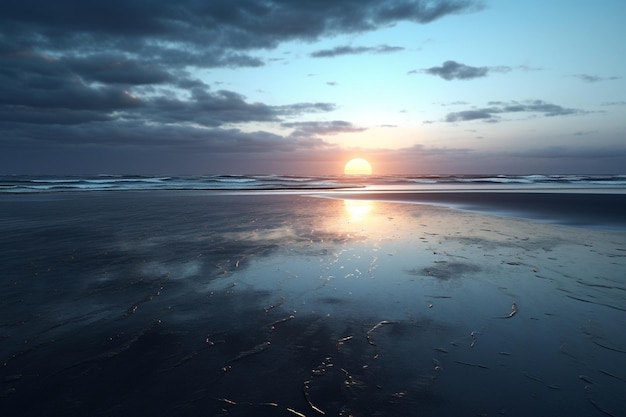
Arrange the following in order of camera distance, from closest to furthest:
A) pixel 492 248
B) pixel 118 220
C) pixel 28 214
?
pixel 492 248, pixel 118 220, pixel 28 214

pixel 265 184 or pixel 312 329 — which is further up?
pixel 265 184

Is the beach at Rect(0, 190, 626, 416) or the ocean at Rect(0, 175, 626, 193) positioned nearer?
the beach at Rect(0, 190, 626, 416)

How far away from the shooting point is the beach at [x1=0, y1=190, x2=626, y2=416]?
310cm

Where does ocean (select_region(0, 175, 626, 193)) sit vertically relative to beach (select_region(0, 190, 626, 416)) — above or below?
above

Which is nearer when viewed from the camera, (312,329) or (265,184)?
(312,329)

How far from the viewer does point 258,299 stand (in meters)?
5.67

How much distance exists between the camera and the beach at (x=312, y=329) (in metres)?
3.10

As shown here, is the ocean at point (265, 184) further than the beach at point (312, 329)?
Yes

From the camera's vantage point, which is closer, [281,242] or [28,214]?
[281,242]

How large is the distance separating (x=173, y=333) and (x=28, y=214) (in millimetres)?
16776

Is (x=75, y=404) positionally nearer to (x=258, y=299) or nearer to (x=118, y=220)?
(x=258, y=299)

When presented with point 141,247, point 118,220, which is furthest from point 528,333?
point 118,220

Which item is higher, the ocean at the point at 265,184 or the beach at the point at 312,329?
the ocean at the point at 265,184

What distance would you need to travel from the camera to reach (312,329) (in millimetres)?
4551
